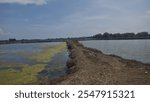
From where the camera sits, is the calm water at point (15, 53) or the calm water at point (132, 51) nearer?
the calm water at point (132, 51)

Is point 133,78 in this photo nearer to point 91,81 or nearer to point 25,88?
point 91,81

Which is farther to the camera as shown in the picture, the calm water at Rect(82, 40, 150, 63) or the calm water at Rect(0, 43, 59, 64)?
the calm water at Rect(0, 43, 59, 64)

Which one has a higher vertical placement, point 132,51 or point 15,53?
point 132,51

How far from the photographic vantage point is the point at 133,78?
13102mm

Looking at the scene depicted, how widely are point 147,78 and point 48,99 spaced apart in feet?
18.0

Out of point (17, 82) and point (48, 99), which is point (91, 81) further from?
point (17, 82)

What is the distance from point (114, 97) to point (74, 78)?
4.19 metres

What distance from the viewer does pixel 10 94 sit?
31.2 feet

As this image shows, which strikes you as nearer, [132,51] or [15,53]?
[132,51]

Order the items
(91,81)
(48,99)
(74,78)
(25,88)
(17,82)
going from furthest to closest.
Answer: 1. (17,82)
2. (74,78)
3. (91,81)
4. (25,88)
5. (48,99)

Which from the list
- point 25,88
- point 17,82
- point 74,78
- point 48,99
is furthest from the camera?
point 17,82

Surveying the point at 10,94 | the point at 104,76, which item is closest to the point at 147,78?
the point at 104,76

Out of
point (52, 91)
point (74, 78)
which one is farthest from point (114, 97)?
point (74, 78)

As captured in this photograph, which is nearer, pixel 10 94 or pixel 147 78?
pixel 10 94
